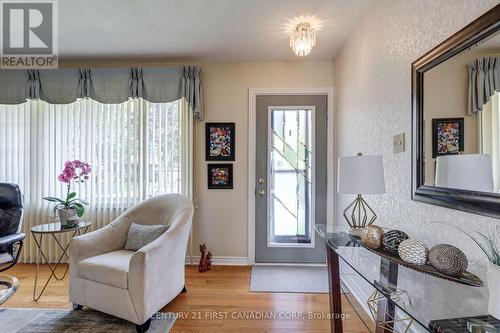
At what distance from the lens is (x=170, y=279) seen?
2150 millimetres

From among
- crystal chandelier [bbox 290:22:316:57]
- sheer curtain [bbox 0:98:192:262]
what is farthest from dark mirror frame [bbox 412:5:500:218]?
sheer curtain [bbox 0:98:192:262]

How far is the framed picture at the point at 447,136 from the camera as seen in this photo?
1162 millimetres

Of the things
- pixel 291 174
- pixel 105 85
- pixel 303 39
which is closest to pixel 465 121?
pixel 303 39

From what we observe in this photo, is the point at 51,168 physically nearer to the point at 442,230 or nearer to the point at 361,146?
the point at 361,146

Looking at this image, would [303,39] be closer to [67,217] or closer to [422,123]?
[422,123]

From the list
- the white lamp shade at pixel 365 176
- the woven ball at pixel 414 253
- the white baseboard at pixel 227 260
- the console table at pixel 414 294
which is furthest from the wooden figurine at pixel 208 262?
the woven ball at pixel 414 253

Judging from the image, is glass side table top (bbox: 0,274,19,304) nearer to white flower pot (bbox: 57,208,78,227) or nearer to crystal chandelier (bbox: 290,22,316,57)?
white flower pot (bbox: 57,208,78,227)

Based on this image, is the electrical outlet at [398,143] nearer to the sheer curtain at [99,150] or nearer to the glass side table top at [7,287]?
the sheer curtain at [99,150]

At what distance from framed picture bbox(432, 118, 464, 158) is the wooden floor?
149 cm

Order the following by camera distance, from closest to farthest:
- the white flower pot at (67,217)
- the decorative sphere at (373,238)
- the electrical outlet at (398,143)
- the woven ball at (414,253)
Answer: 1. the woven ball at (414,253)
2. the decorative sphere at (373,238)
3. the electrical outlet at (398,143)
4. the white flower pot at (67,217)

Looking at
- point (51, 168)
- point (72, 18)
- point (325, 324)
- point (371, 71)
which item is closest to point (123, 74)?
point (72, 18)

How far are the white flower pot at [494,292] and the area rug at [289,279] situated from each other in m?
1.89

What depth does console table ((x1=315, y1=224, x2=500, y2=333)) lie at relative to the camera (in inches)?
30.9

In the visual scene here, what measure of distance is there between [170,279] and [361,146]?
1.99 meters
